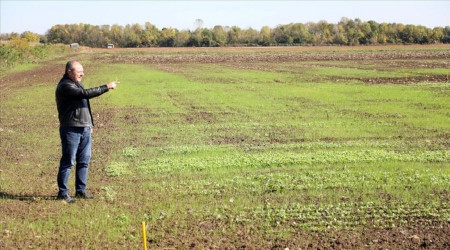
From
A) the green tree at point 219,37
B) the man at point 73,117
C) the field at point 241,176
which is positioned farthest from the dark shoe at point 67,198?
the green tree at point 219,37

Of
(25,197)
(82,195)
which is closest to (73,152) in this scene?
(82,195)

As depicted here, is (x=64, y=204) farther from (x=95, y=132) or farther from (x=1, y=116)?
(x=1, y=116)

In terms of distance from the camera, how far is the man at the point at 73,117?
828 cm

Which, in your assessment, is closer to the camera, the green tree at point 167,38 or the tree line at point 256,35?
the tree line at point 256,35

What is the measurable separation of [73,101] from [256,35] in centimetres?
11862

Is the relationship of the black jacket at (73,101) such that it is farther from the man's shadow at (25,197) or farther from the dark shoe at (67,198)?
the man's shadow at (25,197)

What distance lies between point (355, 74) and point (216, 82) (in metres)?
10.6

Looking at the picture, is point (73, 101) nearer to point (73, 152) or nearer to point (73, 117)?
point (73, 117)

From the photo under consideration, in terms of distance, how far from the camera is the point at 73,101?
8.46m

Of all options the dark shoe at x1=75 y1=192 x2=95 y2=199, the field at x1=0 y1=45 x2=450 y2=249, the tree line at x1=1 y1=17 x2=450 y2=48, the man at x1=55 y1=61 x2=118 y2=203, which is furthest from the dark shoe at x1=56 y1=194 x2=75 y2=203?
the tree line at x1=1 y1=17 x2=450 y2=48

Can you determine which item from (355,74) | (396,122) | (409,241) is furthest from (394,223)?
(355,74)

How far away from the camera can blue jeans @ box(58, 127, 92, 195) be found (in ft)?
27.8

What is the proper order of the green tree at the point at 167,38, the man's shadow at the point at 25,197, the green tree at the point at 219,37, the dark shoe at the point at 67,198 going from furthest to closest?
the green tree at the point at 167,38 < the green tree at the point at 219,37 < the man's shadow at the point at 25,197 < the dark shoe at the point at 67,198

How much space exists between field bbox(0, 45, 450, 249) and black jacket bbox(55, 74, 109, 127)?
141cm
